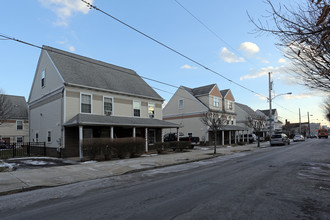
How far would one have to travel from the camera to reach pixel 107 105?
21188mm

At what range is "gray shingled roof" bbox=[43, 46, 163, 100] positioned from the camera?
64.2ft

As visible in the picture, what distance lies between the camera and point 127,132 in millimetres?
22672

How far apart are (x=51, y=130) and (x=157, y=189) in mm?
15546

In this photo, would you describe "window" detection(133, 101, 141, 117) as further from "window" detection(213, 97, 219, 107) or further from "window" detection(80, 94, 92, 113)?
"window" detection(213, 97, 219, 107)

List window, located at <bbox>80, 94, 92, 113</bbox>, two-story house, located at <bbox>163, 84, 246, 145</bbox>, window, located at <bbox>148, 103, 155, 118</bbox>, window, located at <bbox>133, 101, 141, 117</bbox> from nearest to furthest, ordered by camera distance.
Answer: window, located at <bbox>80, 94, 92, 113</bbox>, window, located at <bbox>133, 101, 141, 117</bbox>, window, located at <bbox>148, 103, 155, 118</bbox>, two-story house, located at <bbox>163, 84, 246, 145</bbox>

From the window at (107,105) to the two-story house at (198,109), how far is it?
15.3 m

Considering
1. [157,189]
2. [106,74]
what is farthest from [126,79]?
[157,189]

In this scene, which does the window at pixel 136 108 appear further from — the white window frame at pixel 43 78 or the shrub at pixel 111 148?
the white window frame at pixel 43 78

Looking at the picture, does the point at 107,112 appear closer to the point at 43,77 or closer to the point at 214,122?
the point at 43,77

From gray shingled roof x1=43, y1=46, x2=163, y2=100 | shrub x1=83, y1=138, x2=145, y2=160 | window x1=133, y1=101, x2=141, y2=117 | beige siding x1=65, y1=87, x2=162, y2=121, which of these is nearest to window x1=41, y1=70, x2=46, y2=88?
gray shingled roof x1=43, y1=46, x2=163, y2=100

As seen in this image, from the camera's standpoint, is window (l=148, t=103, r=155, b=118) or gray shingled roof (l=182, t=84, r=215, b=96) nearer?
window (l=148, t=103, r=155, b=118)

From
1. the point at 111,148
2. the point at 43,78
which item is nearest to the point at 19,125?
the point at 43,78

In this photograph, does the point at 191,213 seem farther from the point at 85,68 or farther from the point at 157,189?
the point at 85,68

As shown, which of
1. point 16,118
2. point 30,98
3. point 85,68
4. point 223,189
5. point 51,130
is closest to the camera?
point 223,189
